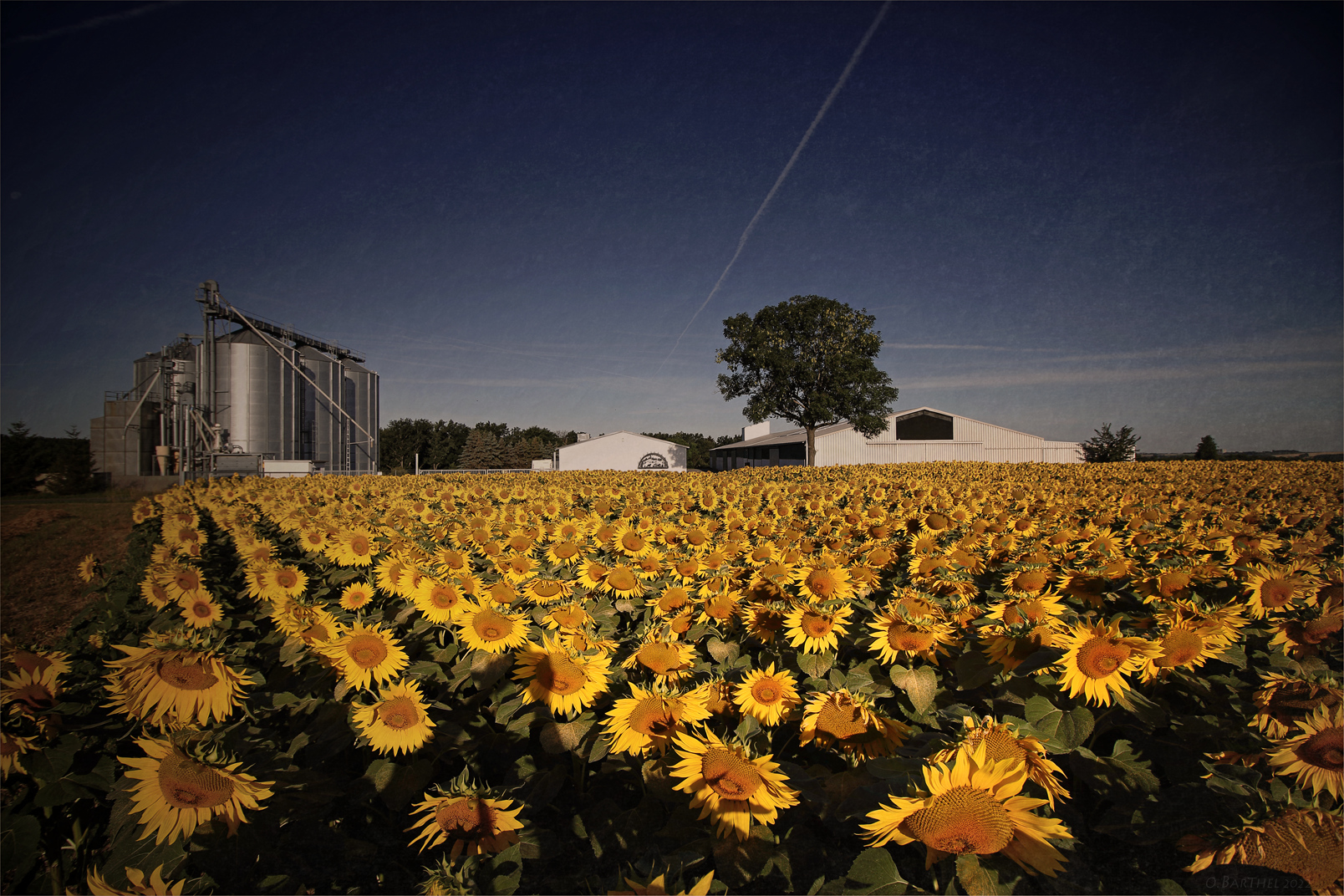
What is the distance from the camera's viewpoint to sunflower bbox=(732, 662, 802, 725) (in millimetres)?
1782

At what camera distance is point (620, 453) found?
4531 centimetres

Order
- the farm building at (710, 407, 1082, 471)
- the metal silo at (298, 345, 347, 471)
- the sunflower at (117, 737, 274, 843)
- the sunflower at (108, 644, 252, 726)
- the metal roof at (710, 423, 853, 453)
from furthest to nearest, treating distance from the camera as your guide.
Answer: the metal roof at (710, 423, 853, 453)
the farm building at (710, 407, 1082, 471)
the metal silo at (298, 345, 347, 471)
the sunflower at (108, 644, 252, 726)
the sunflower at (117, 737, 274, 843)

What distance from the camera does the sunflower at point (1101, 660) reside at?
5.75ft

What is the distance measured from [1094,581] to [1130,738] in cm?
75

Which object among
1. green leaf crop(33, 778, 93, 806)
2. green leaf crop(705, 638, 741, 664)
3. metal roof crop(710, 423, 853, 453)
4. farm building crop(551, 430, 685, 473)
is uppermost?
metal roof crop(710, 423, 853, 453)

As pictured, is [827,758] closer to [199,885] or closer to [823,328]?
[199,885]

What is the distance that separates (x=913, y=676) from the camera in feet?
6.48

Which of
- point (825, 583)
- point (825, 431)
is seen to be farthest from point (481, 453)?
point (825, 583)

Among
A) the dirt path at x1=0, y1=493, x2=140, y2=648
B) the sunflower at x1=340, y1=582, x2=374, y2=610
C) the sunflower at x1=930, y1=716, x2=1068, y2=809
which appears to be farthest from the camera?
the dirt path at x1=0, y1=493, x2=140, y2=648

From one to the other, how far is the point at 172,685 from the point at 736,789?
5.90ft

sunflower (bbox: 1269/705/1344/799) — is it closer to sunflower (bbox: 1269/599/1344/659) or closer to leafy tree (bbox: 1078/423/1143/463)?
sunflower (bbox: 1269/599/1344/659)

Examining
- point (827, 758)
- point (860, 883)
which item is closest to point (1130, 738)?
point (827, 758)

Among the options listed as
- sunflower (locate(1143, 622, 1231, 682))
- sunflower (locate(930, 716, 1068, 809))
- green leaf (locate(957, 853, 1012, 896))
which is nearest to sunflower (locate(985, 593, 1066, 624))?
sunflower (locate(1143, 622, 1231, 682))

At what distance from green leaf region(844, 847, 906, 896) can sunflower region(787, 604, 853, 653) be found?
1238 millimetres
